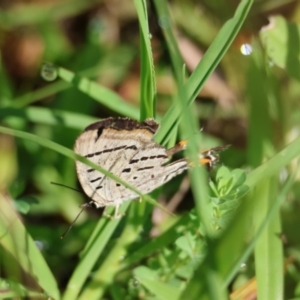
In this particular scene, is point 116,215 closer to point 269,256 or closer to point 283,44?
point 269,256

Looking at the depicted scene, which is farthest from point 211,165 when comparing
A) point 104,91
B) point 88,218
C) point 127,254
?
point 88,218

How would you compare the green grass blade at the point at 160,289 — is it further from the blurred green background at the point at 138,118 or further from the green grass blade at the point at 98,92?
the green grass blade at the point at 98,92

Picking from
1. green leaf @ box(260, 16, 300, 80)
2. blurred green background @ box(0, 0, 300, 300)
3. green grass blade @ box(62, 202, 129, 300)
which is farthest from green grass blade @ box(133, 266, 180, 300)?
green leaf @ box(260, 16, 300, 80)

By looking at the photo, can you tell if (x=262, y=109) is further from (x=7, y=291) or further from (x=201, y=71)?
(x=7, y=291)

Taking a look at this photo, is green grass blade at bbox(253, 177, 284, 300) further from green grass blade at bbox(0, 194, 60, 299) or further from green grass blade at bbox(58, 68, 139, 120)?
green grass blade at bbox(58, 68, 139, 120)

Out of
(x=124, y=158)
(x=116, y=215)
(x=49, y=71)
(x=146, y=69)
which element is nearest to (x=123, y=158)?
(x=124, y=158)

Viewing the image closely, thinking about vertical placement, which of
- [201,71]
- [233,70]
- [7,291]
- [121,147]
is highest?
[233,70]
